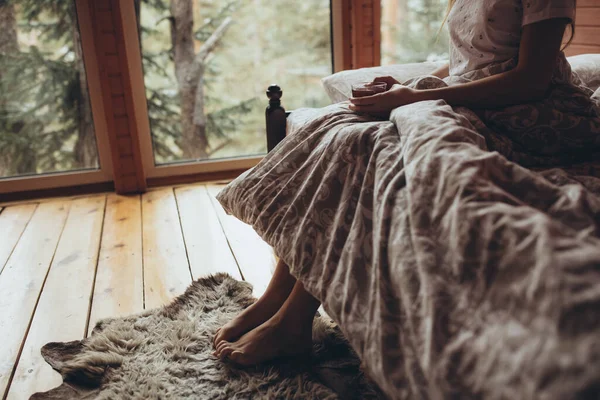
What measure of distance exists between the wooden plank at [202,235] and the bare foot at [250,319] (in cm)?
45

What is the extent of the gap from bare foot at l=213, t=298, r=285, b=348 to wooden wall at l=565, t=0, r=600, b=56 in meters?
2.03

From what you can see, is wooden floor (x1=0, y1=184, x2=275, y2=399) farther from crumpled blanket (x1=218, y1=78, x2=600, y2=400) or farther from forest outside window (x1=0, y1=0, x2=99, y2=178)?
crumpled blanket (x1=218, y1=78, x2=600, y2=400)

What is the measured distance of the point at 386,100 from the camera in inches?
48.1

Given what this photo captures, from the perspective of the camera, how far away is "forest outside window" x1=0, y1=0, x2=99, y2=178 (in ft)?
8.37

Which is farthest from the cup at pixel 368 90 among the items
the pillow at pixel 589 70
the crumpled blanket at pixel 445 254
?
the pillow at pixel 589 70

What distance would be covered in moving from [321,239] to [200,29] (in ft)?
6.79

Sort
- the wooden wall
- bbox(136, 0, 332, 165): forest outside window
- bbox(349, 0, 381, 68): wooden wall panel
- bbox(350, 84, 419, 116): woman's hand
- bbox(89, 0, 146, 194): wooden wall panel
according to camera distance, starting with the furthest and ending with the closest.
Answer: bbox(349, 0, 381, 68): wooden wall panel → bbox(136, 0, 332, 165): forest outside window → bbox(89, 0, 146, 194): wooden wall panel → the wooden wall → bbox(350, 84, 419, 116): woman's hand

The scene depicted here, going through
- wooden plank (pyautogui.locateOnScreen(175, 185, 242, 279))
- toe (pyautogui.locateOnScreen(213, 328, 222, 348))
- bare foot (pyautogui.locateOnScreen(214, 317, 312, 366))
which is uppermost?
bare foot (pyautogui.locateOnScreen(214, 317, 312, 366))

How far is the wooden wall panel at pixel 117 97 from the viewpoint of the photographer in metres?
2.53

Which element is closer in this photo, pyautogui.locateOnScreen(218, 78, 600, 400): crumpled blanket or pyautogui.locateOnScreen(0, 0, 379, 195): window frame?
pyautogui.locateOnScreen(218, 78, 600, 400): crumpled blanket

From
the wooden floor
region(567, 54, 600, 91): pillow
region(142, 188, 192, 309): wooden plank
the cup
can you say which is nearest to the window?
region(567, 54, 600, 91): pillow

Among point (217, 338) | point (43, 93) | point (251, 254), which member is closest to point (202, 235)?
point (251, 254)

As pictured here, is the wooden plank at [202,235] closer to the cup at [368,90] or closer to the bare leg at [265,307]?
the bare leg at [265,307]

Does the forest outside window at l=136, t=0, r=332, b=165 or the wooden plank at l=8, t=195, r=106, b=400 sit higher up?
the forest outside window at l=136, t=0, r=332, b=165
